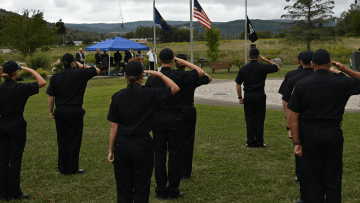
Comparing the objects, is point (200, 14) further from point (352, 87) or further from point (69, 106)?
point (352, 87)

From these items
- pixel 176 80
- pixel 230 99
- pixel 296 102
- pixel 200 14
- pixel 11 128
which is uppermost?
pixel 200 14

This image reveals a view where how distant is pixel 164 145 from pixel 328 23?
6520cm

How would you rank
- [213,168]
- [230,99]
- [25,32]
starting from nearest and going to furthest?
[213,168] < [230,99] < [25,32]

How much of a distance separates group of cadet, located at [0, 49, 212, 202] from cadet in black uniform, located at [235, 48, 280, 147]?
2545 mm

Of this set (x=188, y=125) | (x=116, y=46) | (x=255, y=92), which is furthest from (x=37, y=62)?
(x=188, y=125)

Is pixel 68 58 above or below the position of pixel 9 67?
above

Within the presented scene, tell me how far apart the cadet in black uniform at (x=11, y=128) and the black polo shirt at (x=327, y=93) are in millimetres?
4072

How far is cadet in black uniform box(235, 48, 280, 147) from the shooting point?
8227mm

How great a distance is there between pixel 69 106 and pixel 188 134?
2287mm

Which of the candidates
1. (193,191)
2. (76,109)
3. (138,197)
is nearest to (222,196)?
(193,191)

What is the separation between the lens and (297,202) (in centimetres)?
525

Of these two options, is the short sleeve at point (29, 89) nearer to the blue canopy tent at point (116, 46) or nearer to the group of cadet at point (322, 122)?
the group of cadet at point (322, 122)

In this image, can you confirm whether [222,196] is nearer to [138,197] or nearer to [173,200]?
[173,200]

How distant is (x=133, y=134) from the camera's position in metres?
4.07
